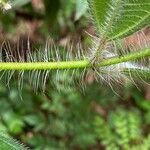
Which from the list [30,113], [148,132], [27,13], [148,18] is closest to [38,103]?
[30,113]

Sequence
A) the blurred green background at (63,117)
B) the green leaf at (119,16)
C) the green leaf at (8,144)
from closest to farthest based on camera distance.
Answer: the green leaf at (119,16), the green leaf at (8,144), the blurred green background at (63,117)

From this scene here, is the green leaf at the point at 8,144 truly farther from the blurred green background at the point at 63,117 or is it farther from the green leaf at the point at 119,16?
the blurred green background at the point at 63,117

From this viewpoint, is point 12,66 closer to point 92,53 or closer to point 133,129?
point 92,53

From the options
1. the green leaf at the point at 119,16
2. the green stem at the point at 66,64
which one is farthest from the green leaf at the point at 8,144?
the green leaf at the point at 119,16

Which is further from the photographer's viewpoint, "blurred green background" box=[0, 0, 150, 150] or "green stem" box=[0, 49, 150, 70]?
"blurred green background" box=[0, 0, 150, 150]

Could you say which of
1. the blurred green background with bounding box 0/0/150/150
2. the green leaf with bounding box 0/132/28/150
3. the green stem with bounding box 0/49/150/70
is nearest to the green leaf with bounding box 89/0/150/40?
the green stem with bounding box 0/49/150/70

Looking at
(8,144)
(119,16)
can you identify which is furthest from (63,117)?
(119,16)

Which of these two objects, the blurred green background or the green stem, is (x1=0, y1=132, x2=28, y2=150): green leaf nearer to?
the green stem
